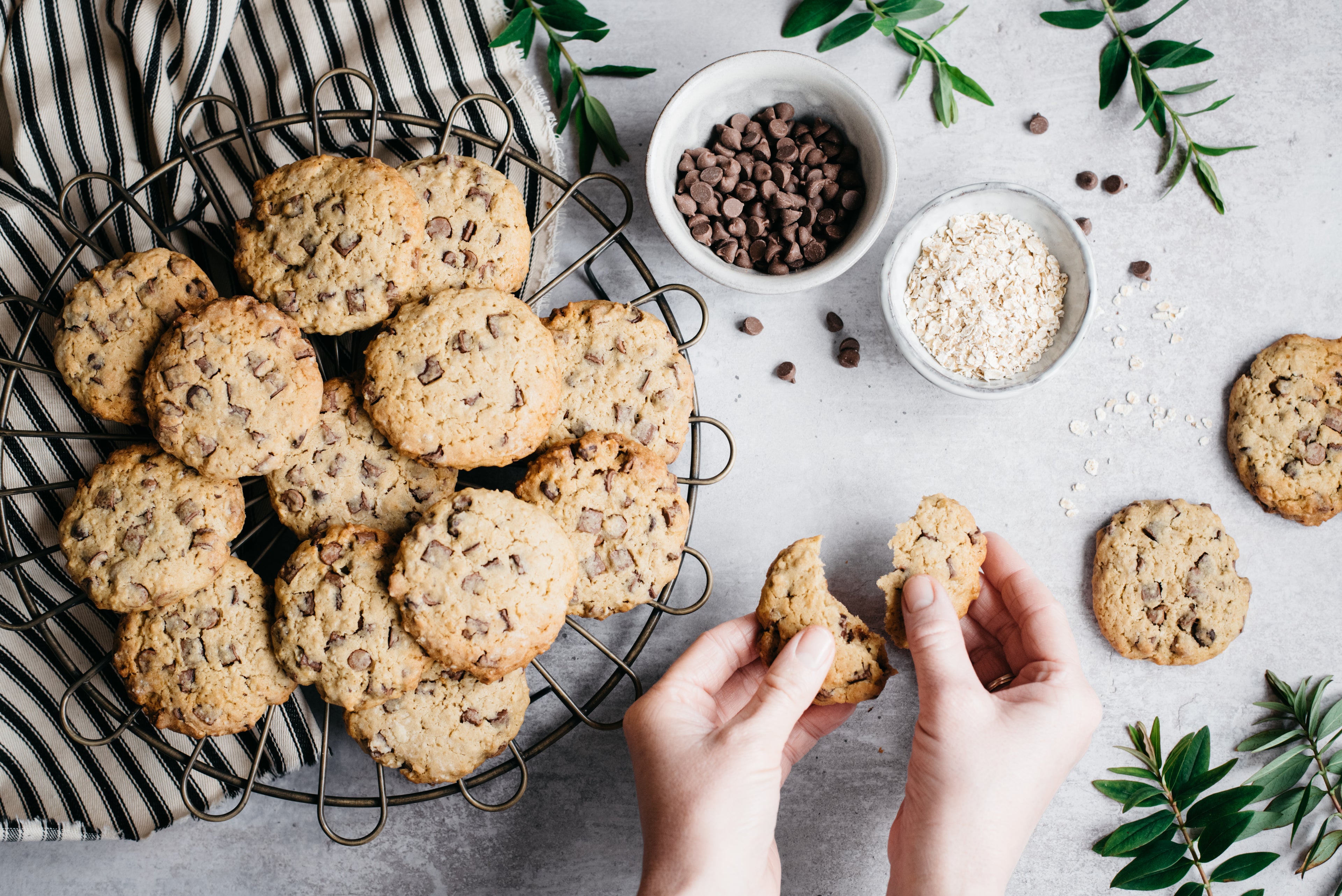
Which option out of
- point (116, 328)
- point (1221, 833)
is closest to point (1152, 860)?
point (1221, 833)

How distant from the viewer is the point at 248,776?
2.05 meters

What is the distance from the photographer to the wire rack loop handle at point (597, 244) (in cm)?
195

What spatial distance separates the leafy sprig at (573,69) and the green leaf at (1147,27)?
4.35 ft

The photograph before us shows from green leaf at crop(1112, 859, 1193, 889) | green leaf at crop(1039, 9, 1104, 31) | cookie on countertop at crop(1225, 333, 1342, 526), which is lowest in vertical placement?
green leaf at crop(1112, 859, 1193, 889)

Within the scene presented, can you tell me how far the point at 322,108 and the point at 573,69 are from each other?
0.65 metres

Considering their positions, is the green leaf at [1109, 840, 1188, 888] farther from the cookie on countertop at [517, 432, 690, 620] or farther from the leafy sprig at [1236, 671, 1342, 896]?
the cookie on countertop at [517, 432, 690, 620]

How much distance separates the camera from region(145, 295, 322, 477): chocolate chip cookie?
5.34ft

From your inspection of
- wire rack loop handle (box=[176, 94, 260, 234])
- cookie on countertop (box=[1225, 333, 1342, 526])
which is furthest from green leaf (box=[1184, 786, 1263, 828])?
wire rack loop handle (box=[176, 94, 260, 234])

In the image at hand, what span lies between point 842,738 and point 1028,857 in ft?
2.03

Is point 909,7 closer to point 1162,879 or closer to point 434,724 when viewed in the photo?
point 434,724

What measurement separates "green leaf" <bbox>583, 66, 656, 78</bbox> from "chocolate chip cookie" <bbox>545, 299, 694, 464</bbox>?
0.71 meters

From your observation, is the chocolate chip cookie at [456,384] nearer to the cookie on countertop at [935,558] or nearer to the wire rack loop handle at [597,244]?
the wire rack loop handle at [597,244]

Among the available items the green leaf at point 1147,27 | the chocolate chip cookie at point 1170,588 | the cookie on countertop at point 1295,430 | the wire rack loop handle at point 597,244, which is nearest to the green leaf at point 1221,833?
the chocolate chip cookie at point 1170,588

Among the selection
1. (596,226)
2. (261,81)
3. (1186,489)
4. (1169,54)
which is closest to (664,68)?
(596,226)
